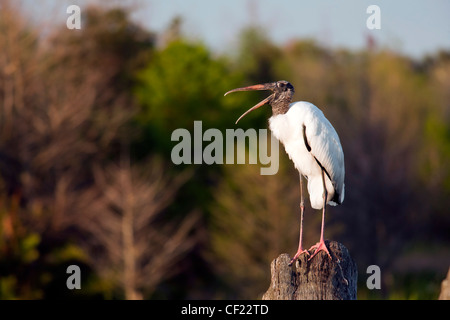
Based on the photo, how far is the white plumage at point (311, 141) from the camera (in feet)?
21.9

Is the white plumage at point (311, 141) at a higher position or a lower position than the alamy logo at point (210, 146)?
lower

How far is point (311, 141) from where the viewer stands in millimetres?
6730

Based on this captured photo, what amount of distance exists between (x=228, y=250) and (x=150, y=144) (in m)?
8.04

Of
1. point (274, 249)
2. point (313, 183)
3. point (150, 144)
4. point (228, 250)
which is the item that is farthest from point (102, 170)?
point (313, 183)

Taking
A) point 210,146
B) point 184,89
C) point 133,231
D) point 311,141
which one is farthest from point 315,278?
point 184,89

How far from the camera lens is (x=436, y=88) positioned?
171 feet

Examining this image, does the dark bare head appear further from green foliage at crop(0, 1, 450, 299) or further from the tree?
the tree

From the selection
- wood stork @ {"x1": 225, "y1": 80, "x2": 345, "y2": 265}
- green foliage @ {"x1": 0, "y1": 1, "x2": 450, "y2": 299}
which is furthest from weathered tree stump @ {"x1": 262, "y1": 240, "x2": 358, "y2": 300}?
green foliage @ {"x1": 0, "y1": 1, "x2": 450, "y2": 299}

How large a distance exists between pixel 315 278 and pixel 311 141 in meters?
1.54

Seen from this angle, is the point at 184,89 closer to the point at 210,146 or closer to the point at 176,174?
the point at 210,146

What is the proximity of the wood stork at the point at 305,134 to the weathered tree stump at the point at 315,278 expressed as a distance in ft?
1.72

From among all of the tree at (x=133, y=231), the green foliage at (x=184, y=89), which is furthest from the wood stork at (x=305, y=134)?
the green foliage at (x=184, y=89)

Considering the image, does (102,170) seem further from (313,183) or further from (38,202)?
(313,183)

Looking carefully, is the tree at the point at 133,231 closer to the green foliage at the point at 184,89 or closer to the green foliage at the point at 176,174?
the green foliage at the point at 176,174
